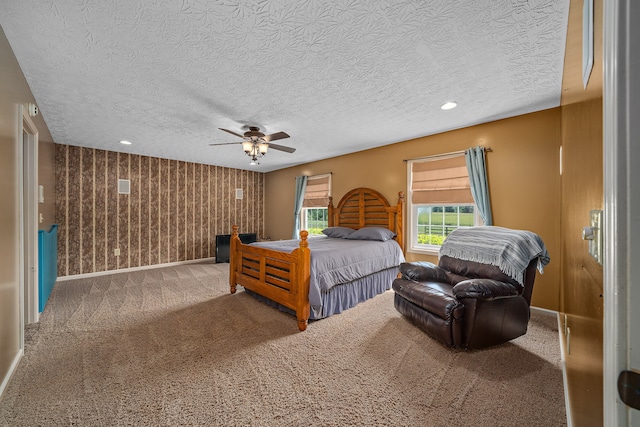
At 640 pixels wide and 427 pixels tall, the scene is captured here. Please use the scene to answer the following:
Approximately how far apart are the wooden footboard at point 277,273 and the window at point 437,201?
7.37 ft

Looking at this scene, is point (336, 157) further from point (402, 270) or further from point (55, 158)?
point (55, 158)

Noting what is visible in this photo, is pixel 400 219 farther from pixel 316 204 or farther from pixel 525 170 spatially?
pixel 316 204

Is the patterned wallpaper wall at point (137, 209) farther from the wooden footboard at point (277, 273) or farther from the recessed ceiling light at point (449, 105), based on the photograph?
the recessed ceiling light at point (449, 105)

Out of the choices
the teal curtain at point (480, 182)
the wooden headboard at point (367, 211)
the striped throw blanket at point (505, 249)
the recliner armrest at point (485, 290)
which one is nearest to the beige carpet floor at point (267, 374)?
the recliner armrest at point (485, 290)

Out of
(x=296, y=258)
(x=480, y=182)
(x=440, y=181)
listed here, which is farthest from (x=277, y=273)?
(x=480, y=182)

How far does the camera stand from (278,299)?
2.96 meters

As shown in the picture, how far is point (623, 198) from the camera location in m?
0.47

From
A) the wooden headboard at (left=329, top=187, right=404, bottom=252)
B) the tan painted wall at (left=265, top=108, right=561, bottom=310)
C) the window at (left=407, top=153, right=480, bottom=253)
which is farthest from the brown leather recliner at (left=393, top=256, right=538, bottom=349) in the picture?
the wooden headboard at (left=329, top=187, right=404, bottom=252)

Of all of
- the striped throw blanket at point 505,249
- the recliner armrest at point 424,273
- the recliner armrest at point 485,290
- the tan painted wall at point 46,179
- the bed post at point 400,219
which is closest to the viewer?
the recliner armrest at point 485,290

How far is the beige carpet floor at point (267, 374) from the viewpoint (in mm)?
1523

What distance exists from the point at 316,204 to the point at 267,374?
170 inches

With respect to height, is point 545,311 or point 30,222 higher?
point 30,222

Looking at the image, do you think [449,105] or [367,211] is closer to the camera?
[449,105]

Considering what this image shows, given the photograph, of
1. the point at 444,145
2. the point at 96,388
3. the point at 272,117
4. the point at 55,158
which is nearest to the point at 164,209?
the point at 55,158
